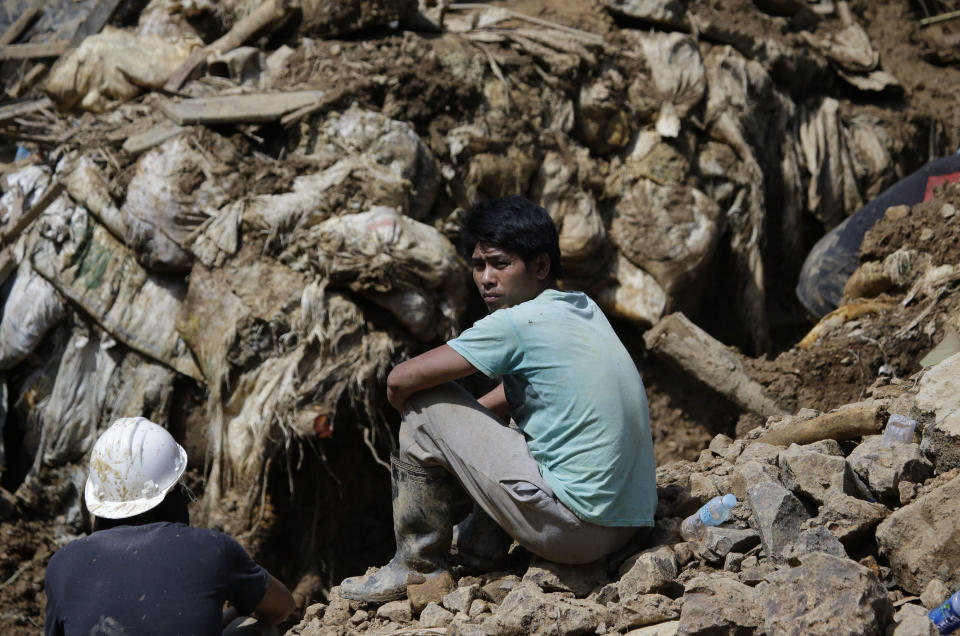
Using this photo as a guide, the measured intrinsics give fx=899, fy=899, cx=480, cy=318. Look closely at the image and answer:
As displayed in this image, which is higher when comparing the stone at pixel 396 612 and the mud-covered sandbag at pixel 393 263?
the mud-covered sandbag at pixel 393 263

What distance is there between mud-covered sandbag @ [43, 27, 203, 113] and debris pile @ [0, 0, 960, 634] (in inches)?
0.6

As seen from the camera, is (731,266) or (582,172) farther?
(731,266)

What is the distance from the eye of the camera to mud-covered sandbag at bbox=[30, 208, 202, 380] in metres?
4.77

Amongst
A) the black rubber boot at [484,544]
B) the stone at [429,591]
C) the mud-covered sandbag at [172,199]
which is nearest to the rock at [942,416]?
the black rubber boot at [484,544]

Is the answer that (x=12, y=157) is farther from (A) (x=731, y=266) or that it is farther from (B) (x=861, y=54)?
(B) (x=861, y=54)

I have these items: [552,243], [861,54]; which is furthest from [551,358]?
[861,54]

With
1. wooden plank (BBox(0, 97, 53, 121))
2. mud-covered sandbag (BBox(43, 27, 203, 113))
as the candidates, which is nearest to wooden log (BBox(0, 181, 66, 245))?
mud-covered sandbag (BBox(43, 27, 203, 113))

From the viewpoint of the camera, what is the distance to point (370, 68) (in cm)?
515

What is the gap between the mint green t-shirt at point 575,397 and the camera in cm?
237

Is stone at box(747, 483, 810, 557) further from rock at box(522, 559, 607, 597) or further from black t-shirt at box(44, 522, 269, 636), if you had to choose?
black t-shirt at box(44, 522, 269, 636)

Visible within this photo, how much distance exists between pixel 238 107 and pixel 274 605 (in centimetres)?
332

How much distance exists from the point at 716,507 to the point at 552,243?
886mm

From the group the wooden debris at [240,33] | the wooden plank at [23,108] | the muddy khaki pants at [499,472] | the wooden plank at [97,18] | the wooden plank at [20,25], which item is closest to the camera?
the muddy khaki pants at [499,472]

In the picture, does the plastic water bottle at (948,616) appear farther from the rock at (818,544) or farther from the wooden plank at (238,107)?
the wooden plank at (238,107)
